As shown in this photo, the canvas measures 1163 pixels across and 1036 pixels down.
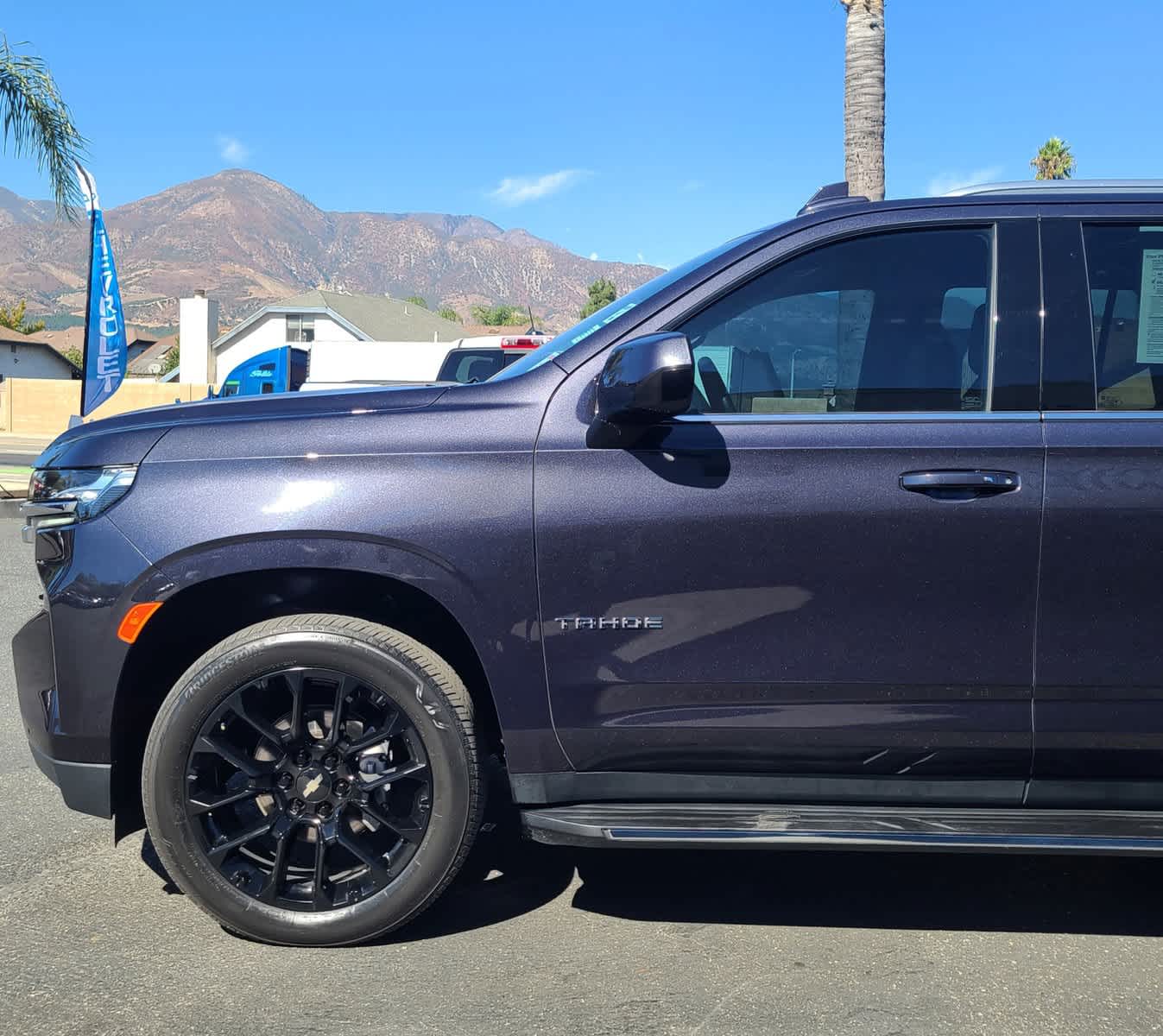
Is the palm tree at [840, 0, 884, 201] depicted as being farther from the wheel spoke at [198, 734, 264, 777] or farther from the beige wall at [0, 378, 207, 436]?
the beige wall at [0, 378, 207, 436]

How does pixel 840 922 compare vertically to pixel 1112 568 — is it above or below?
below

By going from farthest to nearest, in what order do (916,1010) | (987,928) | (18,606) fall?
(18,606) < (987,928) < (916,1010)

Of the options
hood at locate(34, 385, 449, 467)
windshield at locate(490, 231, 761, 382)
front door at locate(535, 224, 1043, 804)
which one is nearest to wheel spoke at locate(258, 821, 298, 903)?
front door at locate(535, 224, 1043, 804)

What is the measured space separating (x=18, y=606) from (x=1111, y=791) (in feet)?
22.4

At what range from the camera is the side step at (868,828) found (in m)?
2.91

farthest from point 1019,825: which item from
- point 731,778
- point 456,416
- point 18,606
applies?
point 18,606

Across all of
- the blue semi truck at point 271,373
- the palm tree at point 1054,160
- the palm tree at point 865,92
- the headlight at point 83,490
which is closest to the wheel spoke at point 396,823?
the headlight at point 83,490

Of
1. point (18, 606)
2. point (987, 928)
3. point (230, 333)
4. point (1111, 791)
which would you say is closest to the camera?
point (1111, 791)

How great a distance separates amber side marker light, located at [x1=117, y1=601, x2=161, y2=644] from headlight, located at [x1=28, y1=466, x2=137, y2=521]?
0.90 ft

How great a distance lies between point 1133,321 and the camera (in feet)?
10.4

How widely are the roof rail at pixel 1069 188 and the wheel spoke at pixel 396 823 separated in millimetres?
2207

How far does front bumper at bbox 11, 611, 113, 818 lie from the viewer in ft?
10.1

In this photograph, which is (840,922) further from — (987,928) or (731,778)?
(731,778)

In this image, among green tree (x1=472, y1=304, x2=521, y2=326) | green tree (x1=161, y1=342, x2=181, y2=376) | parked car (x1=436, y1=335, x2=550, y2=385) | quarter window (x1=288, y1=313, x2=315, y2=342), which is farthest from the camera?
green tree (x1=472, y1=304, x2=521, y2=326)
